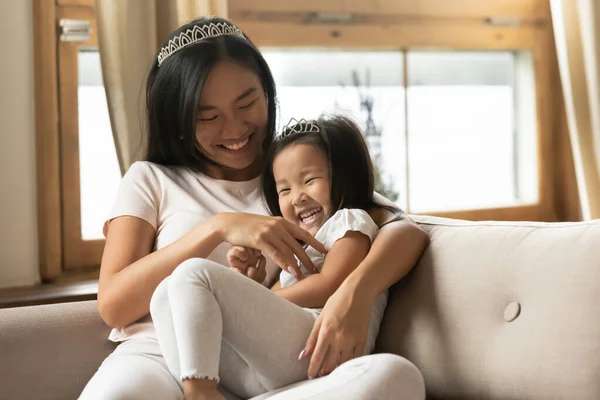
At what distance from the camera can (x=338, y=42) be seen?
336cm

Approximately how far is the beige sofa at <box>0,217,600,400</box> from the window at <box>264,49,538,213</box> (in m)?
1.55

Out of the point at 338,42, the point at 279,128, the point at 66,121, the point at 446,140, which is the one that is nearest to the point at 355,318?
the point at 279,128

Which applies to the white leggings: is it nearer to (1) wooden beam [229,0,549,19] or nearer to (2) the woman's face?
(2) the woman's face

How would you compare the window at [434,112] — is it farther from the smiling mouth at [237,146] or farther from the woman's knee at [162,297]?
the woman's knee at [162,297]

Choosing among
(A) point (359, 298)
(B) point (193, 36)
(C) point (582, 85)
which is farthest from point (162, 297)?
(C) point (582, 85)

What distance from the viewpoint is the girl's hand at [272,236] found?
5.21 ft

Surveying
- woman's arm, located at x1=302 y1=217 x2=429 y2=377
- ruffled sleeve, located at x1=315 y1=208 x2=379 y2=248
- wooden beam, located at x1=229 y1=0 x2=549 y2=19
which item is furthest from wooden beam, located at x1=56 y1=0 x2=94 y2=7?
woman's arm, located at x1=302 y1=217 x2=429 y2=377

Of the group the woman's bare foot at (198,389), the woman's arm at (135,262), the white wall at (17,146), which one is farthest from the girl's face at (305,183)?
the white wall at (17,146)

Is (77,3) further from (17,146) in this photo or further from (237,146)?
(237,146)

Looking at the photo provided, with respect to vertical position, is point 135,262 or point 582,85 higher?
point 582,85

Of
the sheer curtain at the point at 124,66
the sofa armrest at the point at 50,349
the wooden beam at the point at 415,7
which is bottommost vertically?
the sofa armrest at the point at 50,349

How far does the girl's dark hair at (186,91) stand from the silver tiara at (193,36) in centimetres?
1

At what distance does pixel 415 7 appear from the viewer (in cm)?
347

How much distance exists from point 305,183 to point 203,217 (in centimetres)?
26
